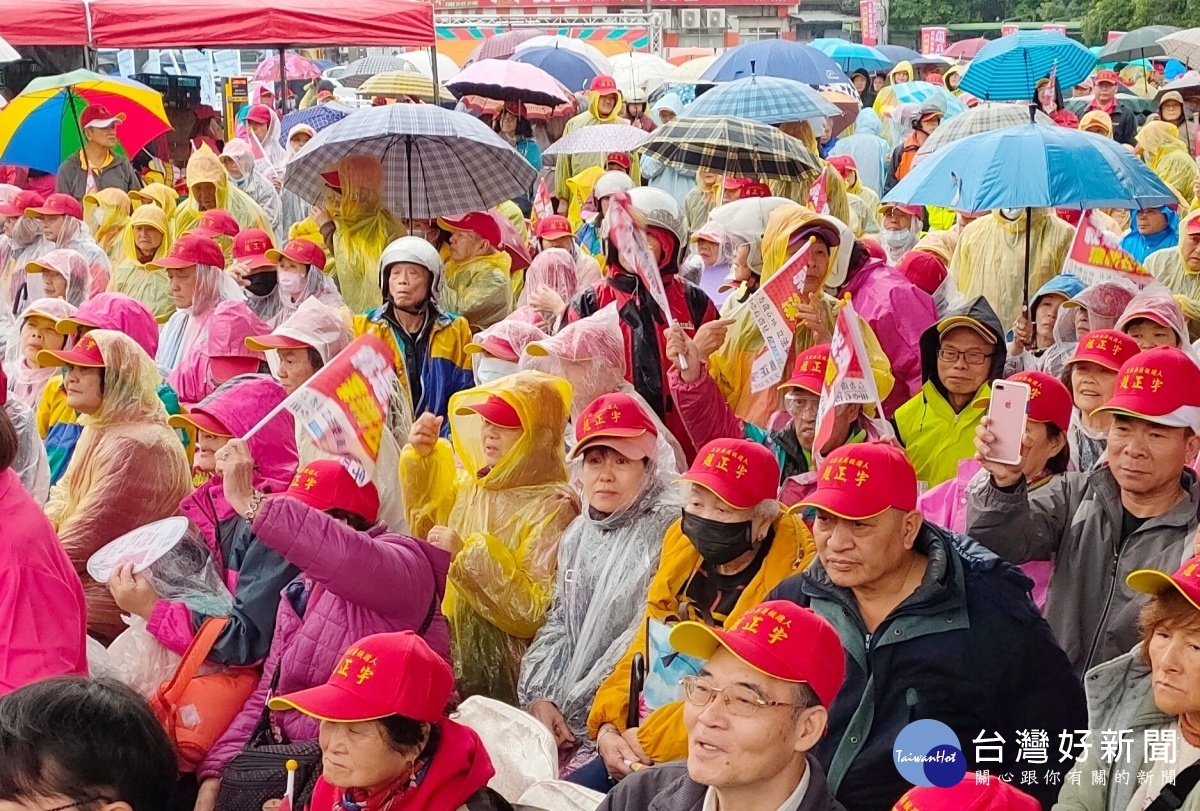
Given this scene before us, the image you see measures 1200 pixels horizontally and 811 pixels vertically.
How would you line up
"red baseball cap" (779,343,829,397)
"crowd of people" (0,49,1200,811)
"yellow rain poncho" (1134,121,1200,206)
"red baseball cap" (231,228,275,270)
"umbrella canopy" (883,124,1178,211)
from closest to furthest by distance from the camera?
"crowd of people" (0,49,1200,811) < "red baseball cap" (779,343,829,397) < "umbrella canopy" (883,124,1178,211) < "red baseball cap" (231,228,275,270) < "yellow rain poncho" (1134,121,1200,206)

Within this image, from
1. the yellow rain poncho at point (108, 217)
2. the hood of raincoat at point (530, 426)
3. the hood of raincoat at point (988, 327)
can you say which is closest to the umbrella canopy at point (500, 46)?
the yellow rain poncho at point (108, 217)

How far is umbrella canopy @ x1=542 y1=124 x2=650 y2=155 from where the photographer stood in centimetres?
1283

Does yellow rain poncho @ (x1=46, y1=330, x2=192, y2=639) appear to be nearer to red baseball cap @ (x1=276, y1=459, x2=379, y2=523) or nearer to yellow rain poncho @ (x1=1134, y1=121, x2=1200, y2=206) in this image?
red baseball cap @ (x1=276, y1=459, x2=379, y2=523)

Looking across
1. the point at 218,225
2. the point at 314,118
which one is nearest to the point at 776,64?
the point at 314,118

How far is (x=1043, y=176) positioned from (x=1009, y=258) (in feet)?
4.40

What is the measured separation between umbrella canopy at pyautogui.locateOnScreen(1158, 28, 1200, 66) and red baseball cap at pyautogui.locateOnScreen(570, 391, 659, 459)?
9.96 meters

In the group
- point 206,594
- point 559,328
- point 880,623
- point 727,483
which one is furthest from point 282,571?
point 559,328

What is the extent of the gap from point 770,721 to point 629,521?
1676 millimetres

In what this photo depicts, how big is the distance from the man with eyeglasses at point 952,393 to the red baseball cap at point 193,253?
3.85 metres

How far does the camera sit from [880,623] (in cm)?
362

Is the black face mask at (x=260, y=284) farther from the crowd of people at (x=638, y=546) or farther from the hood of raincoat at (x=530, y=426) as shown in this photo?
the hood of raincoat at (x=530, y=426)

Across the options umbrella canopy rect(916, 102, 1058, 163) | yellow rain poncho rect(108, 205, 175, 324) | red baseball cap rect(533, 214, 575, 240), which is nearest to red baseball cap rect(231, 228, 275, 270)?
yellow rain poncho rect(108, 205, 175, 324)

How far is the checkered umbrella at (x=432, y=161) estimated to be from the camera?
8438mm

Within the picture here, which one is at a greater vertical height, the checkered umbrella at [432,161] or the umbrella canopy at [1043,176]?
the umbrella canopy at [1043,176]
